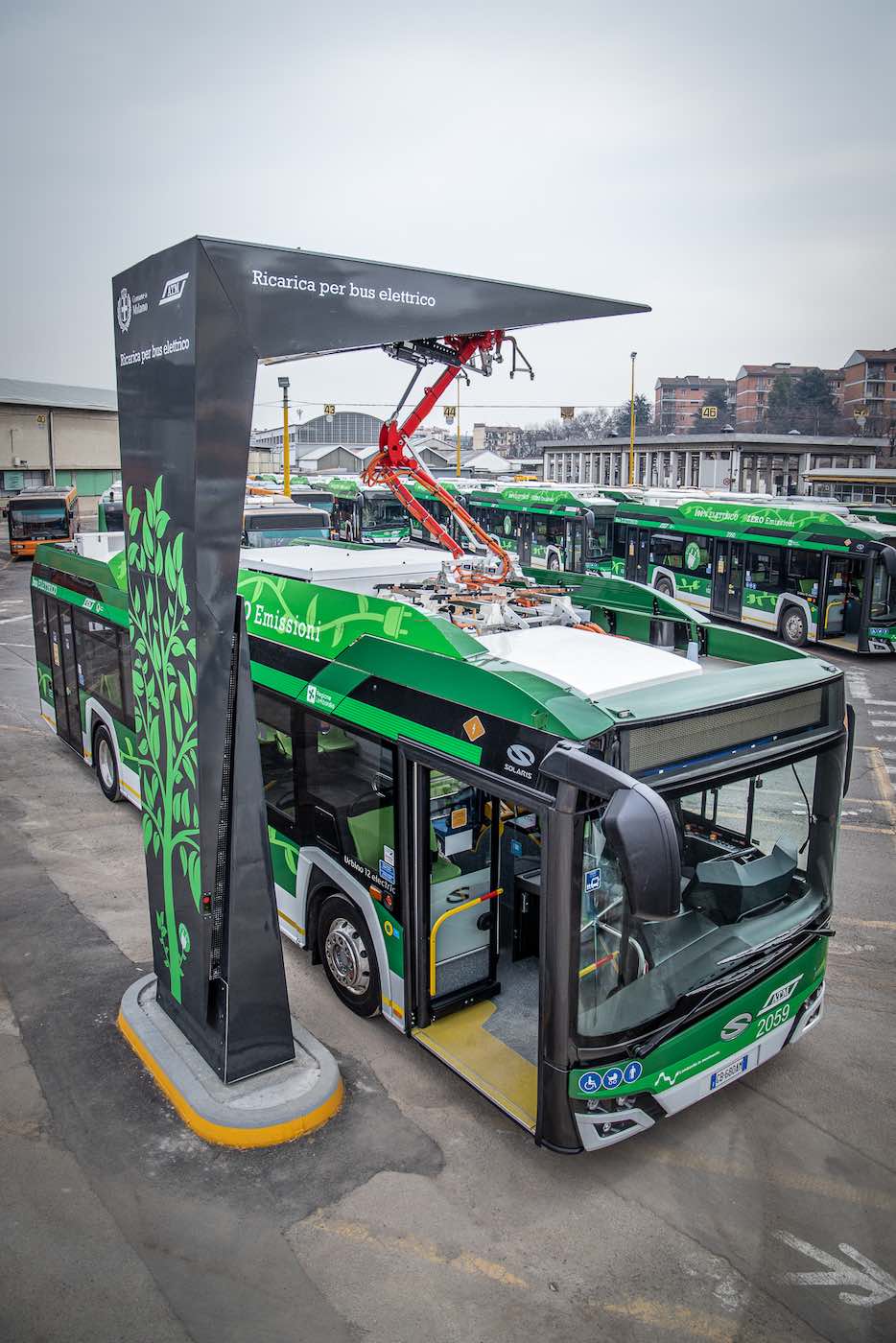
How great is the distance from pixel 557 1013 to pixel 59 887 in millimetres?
5936

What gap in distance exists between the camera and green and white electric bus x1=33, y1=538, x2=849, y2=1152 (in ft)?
15.5

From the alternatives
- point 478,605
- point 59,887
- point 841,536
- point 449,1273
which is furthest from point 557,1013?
point 841,536

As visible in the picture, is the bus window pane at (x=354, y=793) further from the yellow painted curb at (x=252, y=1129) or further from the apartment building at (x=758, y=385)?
the apartment building at (x=758, y=385)

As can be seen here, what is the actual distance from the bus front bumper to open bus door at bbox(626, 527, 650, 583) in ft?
64.4

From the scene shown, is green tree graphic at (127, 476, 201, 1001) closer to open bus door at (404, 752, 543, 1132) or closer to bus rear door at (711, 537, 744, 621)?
open bus door at (404, 752, 543, 1132)

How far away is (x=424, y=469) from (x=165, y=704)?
6.55 m

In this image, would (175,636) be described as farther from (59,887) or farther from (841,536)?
(841,536)

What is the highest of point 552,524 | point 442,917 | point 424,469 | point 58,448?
point 58,448

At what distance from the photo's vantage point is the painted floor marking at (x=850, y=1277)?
14.8ft

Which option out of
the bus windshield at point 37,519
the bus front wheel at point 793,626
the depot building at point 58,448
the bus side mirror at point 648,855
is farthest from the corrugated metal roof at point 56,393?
the bus side mirror at point 648,855

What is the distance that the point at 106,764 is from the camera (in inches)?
440

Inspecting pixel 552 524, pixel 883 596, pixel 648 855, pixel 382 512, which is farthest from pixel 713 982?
pixel 382 512

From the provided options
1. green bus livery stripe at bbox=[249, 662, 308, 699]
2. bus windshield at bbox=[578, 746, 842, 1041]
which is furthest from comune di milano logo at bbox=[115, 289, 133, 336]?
bus windshield at bbox=[578, 746, 842, 1041]

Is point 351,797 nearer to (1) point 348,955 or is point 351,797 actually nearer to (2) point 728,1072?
(1) point 348,955
